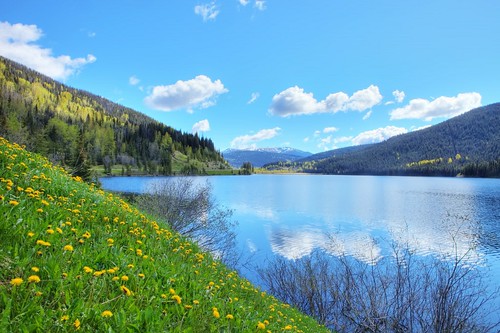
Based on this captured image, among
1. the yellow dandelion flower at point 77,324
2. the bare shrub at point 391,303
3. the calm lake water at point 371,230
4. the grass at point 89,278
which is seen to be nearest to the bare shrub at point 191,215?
the calm lake water at point 371,230

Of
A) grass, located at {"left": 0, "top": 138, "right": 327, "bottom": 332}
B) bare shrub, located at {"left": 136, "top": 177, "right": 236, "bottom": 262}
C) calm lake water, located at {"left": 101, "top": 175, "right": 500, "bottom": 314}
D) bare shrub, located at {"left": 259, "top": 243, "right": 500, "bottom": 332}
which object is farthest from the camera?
bare shrub, located at {"left": 136, "top": 177, "right": 236, "bottom": 262}

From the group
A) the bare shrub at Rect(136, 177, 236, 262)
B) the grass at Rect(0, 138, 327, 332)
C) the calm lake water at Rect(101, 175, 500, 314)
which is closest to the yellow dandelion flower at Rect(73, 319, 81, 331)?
the grass at Rect(0, 138, 327, 332)

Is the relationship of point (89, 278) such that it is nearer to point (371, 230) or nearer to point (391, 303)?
point (391, 303)

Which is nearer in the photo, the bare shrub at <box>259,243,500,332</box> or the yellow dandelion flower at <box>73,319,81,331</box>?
the yellow dandelion flower at <box>73,319,81,331</box>

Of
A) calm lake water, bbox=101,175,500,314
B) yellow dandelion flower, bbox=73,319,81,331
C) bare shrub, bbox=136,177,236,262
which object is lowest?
calm lake water, bbox=101,175,500,314

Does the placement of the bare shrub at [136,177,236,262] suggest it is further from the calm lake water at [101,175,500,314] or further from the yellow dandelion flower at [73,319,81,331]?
the yellow dandelion flower at [73,319,81,331]

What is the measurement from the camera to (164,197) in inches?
1238

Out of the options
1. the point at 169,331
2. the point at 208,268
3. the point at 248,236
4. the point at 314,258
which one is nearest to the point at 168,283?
the point at 169,331

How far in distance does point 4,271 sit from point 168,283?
2063 millimetres

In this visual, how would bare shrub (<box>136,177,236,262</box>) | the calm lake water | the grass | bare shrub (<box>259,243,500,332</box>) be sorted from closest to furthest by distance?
the grass < bare shrub (<box>259,243,500,332</box>) < the calm lake water < bare shrub (<box>136,177,236,262</box>)

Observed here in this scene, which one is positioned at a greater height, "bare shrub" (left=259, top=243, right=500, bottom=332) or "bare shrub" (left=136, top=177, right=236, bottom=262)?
"bare shrub" (left=136, top=177, right=236, bottom=262)

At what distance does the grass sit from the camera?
3123 millimetres

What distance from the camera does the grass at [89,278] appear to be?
3.12 meters

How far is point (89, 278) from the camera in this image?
3.87 m
